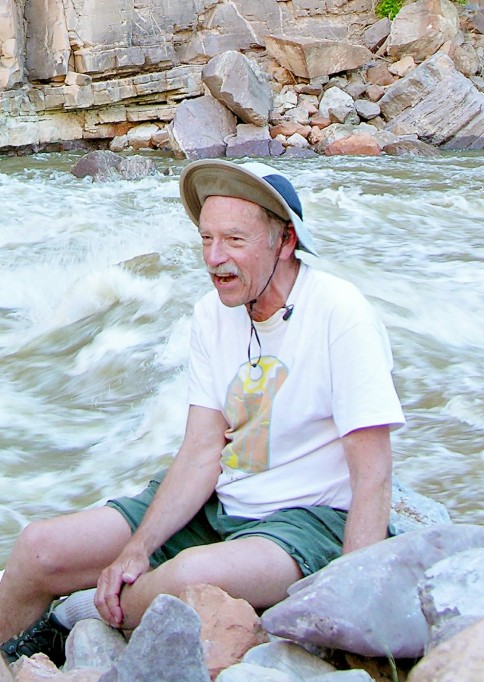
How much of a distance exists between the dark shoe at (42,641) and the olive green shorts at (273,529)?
1.06 ft

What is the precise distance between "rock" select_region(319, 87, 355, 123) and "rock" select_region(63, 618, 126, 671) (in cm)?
1549

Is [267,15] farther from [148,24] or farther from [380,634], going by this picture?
[380,634]

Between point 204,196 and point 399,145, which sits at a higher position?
point 204,196

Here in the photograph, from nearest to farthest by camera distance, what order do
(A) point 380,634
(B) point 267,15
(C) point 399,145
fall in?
(A) point 380,634 < (C) point 399,145 < (B) point 267,15

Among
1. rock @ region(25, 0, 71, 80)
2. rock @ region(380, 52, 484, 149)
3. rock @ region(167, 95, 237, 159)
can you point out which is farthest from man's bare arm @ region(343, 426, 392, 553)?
rock @ region(25, 0, 71, 80)

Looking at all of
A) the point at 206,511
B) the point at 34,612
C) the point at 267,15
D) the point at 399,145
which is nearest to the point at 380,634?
the point at 206,511

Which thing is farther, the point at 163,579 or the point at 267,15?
the point at 267,15

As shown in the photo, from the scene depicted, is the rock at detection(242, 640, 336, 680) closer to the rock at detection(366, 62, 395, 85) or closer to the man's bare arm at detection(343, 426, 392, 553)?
the man's bare arm at detection(343, 426, 392, 553)

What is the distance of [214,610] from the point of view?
1.97 m

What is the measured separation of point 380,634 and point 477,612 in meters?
0.20

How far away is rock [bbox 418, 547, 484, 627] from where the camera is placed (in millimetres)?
1667

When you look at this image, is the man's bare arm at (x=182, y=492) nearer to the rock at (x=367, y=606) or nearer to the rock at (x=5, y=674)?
the rock at (x=5, y=674)

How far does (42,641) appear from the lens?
2377 mm

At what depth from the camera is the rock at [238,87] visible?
16281 mm
